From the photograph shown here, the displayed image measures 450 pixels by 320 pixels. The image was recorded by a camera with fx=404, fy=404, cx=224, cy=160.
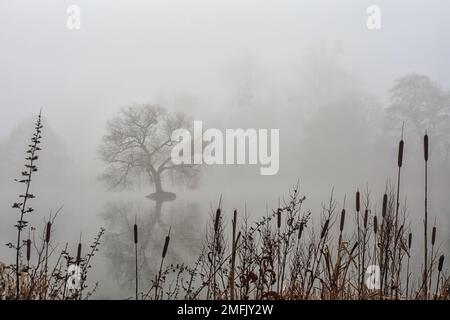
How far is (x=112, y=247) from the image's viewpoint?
38.4 ft

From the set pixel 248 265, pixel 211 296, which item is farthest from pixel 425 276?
pixel 211 296

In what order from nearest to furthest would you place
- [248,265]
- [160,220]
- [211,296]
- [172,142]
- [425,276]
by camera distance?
[425,276] → [248,265] → [211,296] → [160,220] → [172,142]

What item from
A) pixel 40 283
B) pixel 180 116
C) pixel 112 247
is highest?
pixel 180 116

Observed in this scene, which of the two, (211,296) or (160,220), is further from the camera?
(160,220)

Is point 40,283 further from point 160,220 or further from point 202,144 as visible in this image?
point 202,144

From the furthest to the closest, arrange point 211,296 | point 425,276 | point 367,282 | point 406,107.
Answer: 1. point 406,107
2. point 367,282
3. point 211,296
4. point 425,276
